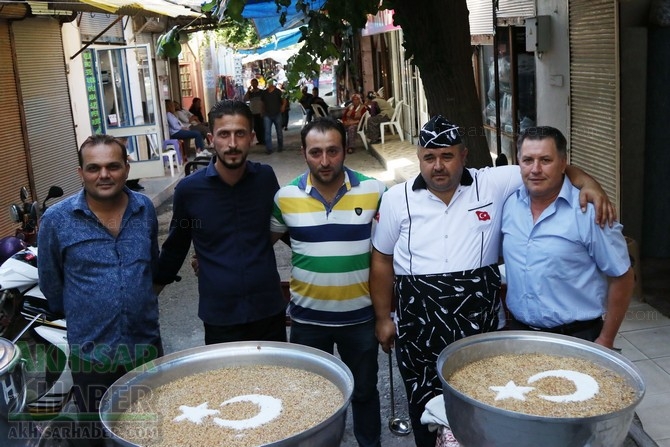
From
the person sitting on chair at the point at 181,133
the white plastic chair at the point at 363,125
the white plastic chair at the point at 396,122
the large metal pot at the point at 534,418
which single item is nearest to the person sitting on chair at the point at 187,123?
the person sitting on chair at the point at 181,133

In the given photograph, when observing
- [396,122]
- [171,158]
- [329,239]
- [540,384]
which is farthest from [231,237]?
[396,122]

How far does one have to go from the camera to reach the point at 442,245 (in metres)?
3.07

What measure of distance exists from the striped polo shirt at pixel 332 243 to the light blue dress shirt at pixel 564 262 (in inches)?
28.4

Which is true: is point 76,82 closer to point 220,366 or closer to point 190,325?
point 190,325

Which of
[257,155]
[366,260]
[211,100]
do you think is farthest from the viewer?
[211,100]

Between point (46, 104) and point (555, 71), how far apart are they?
792cm

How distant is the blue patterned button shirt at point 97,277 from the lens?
3021 mm

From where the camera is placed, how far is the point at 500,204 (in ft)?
10.3

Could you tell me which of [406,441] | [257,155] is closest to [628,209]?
[406,441]

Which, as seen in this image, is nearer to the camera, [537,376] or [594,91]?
[537,376]

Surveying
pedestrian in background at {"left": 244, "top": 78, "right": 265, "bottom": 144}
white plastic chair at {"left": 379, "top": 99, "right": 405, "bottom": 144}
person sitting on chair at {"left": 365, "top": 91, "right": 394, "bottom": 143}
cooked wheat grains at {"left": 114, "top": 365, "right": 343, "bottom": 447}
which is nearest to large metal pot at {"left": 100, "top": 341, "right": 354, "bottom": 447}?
cooked wheat grains at {"left": 114, "top": 365, "right": 343, "bottom": 447}

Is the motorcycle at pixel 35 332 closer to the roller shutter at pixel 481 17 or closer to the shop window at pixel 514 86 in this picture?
the shop window at pixel 514 86

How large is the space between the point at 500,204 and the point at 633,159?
4211mm

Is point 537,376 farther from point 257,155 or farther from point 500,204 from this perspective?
point 257,155
